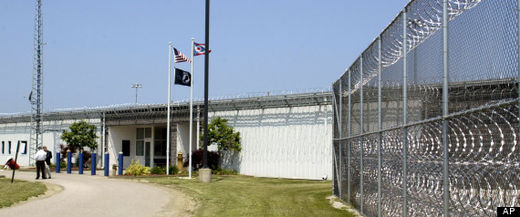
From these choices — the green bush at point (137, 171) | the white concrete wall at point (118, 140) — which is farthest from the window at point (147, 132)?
the green bush at point (137, 171)

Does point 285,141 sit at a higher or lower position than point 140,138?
lower

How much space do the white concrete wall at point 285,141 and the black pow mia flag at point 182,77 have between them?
4.31 metres

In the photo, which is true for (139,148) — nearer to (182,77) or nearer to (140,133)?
(140,133)

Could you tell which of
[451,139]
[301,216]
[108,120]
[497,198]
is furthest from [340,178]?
[108,120]

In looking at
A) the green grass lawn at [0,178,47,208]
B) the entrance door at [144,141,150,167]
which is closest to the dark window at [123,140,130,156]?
the entrance door at [144,141,150,167]

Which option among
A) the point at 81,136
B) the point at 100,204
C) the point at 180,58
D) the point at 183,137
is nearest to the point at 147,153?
the point at 81,136

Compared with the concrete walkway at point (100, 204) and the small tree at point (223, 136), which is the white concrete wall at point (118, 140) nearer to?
the small tree at point (223, 136)

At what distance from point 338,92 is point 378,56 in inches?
207

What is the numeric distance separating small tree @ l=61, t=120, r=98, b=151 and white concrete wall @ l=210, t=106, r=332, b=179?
10287mm

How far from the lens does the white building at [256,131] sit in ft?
84.5

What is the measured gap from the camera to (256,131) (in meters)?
28.1

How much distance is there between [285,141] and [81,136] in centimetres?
1418

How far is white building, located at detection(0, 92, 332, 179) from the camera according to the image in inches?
1014

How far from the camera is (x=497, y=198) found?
502cm
